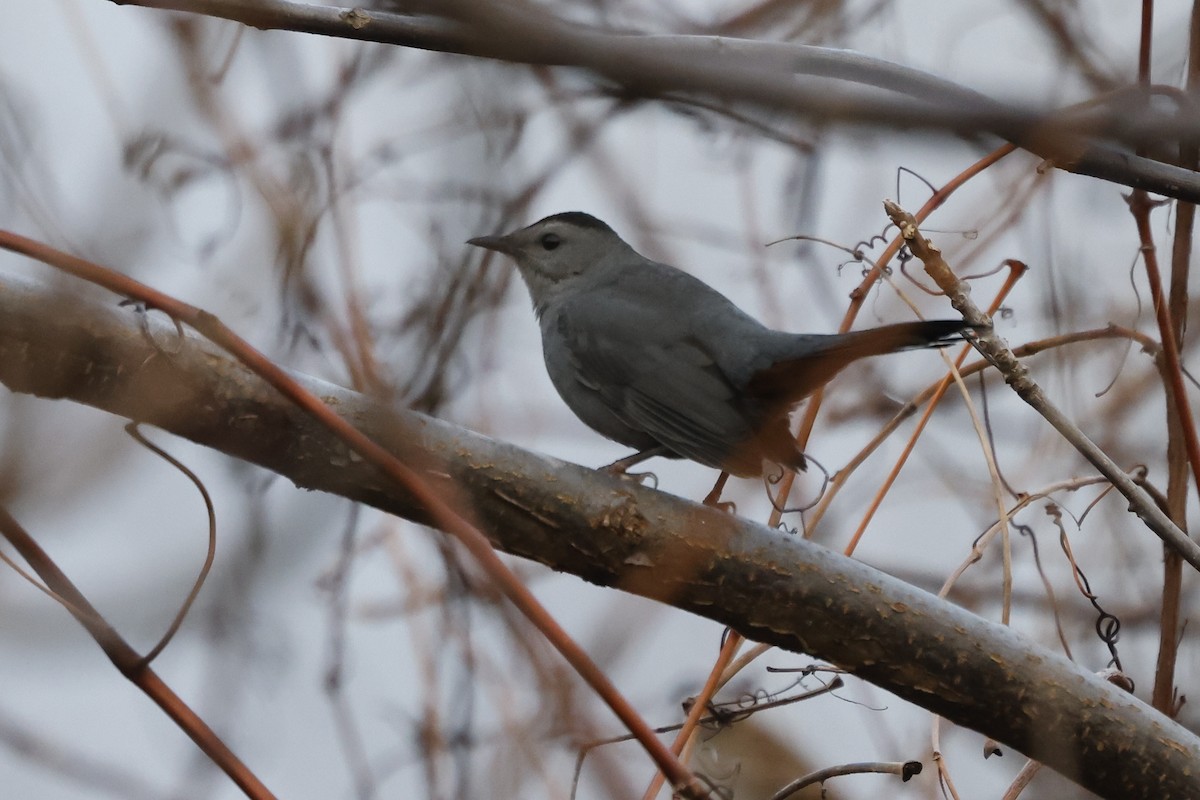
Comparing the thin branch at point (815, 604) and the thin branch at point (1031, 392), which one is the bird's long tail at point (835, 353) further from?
the thin branch at point (815, 604)

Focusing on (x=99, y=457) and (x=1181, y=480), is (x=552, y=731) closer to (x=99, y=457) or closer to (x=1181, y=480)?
(x=99, y=457)

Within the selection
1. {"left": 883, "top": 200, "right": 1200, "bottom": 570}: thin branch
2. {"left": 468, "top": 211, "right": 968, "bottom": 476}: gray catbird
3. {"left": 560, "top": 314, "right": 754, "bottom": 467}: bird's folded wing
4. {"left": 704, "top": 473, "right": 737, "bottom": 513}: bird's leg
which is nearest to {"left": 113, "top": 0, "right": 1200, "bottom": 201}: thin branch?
{"left": 883, "top": 200, "right": 1200, "bottom": 570}: thin branch

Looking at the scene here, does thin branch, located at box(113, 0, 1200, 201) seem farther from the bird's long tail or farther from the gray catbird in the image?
the gray catbird

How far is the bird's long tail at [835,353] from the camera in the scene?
8.01 ft

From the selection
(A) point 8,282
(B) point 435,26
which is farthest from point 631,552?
(A) point 8,282

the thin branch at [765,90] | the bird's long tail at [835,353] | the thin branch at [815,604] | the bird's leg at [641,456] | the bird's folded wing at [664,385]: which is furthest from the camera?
the bird's leg at [641,456]

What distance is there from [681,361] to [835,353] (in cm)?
66

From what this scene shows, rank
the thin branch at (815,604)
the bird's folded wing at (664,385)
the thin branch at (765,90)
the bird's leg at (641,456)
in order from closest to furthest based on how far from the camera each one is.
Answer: the thin branch at (765,90)
the thin branch at (815,604)
the bird's folded wing at (664,385)
the bird's leg at (641,456)

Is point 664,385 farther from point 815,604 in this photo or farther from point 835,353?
point 815,604

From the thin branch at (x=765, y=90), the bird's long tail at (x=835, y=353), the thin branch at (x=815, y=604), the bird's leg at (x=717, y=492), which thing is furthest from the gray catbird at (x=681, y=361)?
the thin branch at (x=765, y=90)

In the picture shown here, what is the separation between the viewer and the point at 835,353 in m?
2.79

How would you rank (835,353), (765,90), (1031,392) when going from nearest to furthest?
(765,90) < (1031,392) < (835,353)

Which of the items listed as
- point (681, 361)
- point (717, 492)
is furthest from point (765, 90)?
point (681, 361)

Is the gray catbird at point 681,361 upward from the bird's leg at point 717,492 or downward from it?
upward
